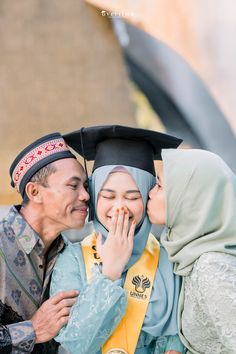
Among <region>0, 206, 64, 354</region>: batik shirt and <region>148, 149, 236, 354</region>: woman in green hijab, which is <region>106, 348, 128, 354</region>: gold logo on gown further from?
<region>0, 206, 64, 354</region>: batik shirt

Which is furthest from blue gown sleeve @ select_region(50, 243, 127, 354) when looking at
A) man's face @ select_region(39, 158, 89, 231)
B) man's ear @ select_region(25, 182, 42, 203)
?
man's ear @ select_region(25, 182, 42, 203)

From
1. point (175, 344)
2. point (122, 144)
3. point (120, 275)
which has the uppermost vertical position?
point (122, 144)

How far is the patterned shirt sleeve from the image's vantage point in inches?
113

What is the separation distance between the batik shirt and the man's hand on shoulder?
0.51ft

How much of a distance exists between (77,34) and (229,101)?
181 centimetres

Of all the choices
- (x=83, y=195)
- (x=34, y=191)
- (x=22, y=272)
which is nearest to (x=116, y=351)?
(x=22, y=272)

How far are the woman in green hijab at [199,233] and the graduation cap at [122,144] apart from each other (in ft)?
0.86

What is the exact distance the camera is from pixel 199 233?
266 centimetres

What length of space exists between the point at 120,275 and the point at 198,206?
47 cm

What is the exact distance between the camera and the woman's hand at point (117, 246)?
275cm

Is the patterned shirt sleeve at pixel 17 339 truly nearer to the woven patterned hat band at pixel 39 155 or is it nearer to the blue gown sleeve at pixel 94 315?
the blue gown sleeve at pixel 94 315

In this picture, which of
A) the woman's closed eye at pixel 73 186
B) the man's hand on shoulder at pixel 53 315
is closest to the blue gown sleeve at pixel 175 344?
the man's hand on shoulder at pixel 53 315

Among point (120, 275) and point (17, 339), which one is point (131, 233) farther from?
point (17, 339)

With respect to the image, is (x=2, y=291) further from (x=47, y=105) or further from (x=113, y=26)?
(x=113, y=26)
